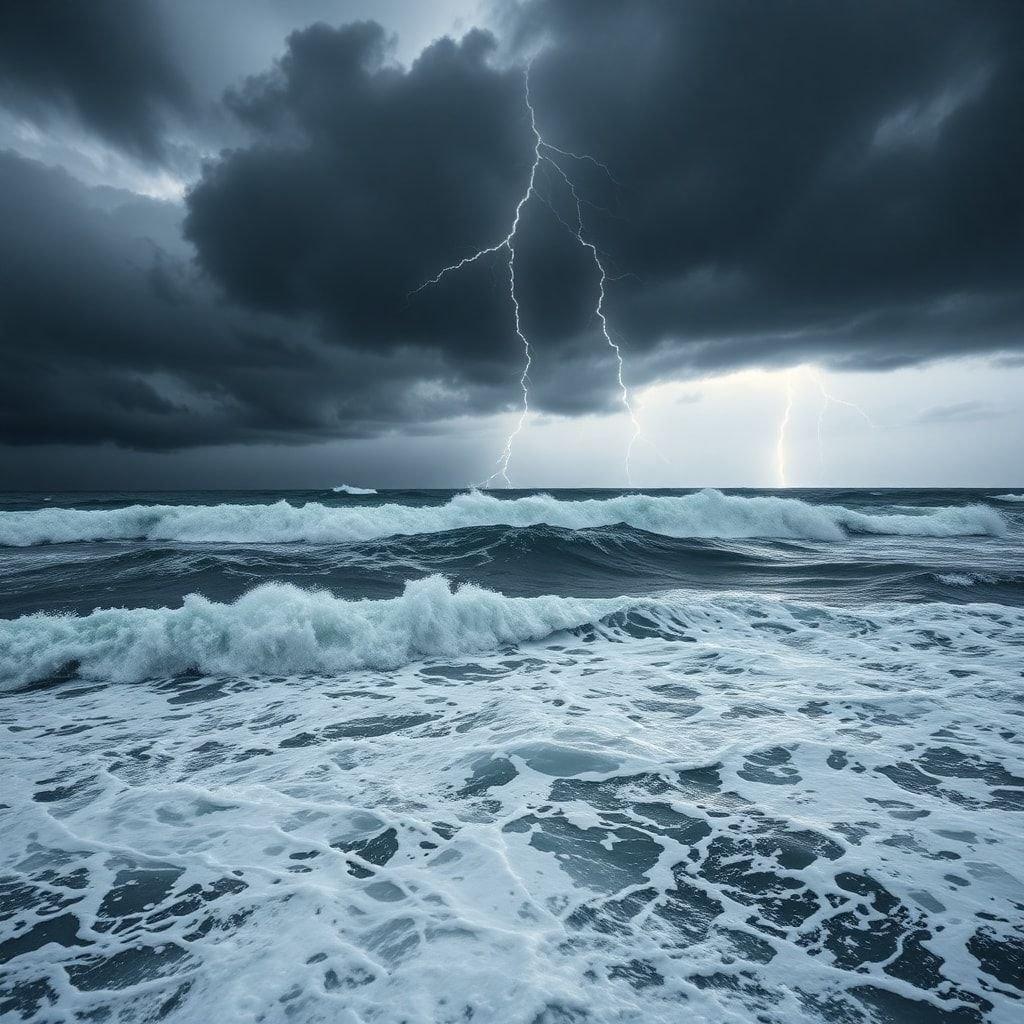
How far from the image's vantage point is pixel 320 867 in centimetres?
318

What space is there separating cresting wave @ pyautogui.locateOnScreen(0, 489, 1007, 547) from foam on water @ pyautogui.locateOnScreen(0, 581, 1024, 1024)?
50.4 feet

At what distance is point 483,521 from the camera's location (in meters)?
24.4

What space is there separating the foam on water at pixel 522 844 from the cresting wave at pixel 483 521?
604 inches

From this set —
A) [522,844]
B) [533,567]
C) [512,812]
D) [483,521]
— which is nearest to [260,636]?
[512,812]

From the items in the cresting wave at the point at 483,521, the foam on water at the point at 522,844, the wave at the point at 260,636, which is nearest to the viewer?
the foam on water at the point at 522,844

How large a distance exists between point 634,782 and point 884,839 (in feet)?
5.40

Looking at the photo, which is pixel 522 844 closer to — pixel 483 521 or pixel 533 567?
pixel 533 567

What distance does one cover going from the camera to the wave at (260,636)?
7027 mm

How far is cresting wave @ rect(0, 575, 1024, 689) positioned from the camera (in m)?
7.09

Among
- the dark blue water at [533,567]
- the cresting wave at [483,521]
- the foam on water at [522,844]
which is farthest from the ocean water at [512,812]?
the cresting wave at [483,521]

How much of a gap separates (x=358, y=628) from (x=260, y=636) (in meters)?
1.34

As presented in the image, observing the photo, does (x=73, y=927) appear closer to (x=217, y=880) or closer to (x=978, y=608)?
(x=217, y=880)

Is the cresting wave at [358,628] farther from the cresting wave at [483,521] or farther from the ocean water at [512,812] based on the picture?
the cresting wave at [483,521]

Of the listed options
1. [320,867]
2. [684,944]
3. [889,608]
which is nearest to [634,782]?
[684,944]
